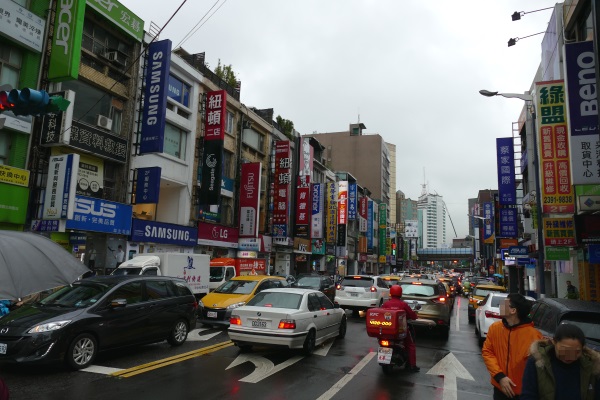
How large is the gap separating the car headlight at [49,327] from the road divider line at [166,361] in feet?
4.08

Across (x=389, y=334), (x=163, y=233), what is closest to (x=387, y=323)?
(x=389, y=334)

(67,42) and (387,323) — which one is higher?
(67,42)

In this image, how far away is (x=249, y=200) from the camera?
106ft

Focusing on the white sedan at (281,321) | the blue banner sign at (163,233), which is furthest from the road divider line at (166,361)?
the blue banner sign at (163,233)

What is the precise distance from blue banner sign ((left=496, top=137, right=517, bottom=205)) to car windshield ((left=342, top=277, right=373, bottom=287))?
1690 cm

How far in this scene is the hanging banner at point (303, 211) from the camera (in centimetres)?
4062

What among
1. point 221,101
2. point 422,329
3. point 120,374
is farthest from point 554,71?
point 120,374

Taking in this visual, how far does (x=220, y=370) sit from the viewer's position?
808cm

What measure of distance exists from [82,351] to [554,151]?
1636 centimetres

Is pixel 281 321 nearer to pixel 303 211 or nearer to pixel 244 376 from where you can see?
pixel 244 376

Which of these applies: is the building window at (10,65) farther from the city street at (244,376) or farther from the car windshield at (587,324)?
the car windshield at (587,324)

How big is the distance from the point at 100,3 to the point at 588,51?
20474 millimetres

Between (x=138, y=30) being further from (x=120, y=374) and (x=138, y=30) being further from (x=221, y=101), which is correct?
(x=120, y=374)

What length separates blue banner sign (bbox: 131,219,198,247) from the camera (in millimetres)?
22127
